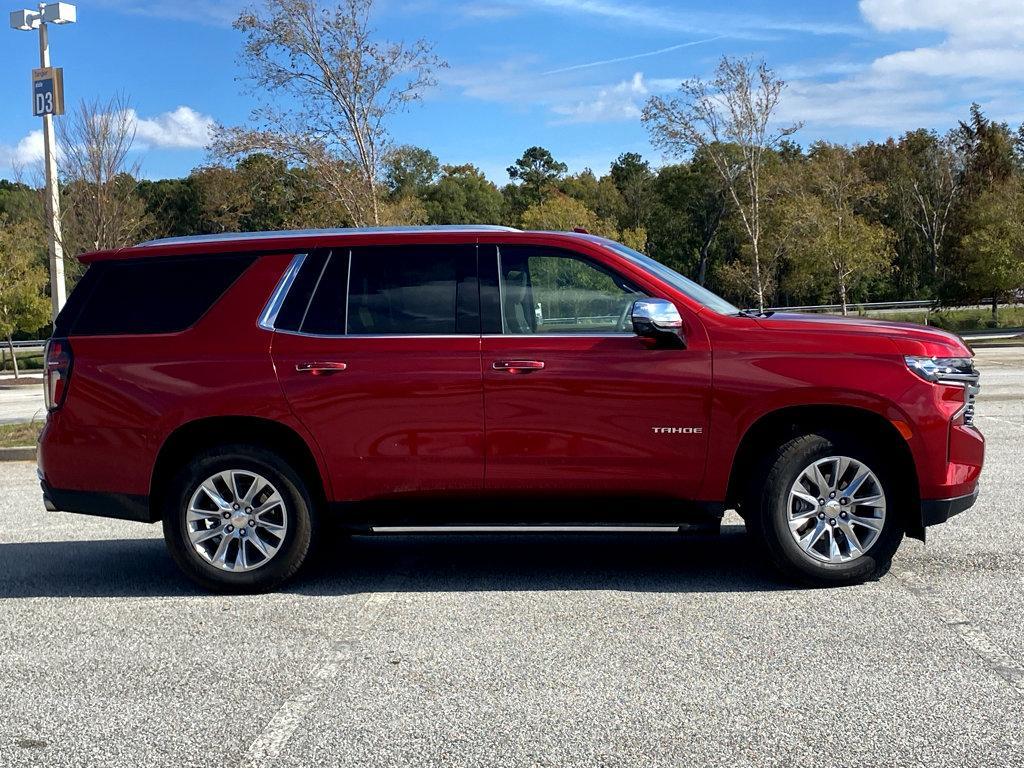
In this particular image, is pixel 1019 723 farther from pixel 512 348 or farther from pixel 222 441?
pixel 222 441

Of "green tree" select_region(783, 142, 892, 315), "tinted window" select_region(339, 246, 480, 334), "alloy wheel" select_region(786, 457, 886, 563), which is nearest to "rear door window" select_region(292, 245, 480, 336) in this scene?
"tinted window" select_region(339, 246, 480, 334)

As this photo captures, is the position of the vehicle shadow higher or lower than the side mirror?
lower

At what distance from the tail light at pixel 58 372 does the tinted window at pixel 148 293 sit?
0.33ft

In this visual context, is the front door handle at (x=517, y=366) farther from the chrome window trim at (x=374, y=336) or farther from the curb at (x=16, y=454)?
the curb at (x=16, y=454)

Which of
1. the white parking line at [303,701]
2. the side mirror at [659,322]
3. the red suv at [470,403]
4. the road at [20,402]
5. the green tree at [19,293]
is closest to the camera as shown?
the white parking line at [303,701]

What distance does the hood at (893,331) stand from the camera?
5664 mm

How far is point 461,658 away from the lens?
15.8 ft

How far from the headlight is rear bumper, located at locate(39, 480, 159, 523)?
421 cm

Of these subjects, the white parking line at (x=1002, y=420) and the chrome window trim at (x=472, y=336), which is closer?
the chrome window trim at (x=472, y=336)

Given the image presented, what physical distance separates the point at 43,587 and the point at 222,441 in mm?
1467

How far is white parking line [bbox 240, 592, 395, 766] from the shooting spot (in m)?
3.79

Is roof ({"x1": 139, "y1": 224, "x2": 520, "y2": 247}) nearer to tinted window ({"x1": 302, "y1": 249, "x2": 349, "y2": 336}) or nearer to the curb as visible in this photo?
tinted window ({"x1": 302, "y1": 249, "x2": 349, "y2": 336})

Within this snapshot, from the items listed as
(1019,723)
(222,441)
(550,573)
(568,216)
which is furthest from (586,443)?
(568,216)

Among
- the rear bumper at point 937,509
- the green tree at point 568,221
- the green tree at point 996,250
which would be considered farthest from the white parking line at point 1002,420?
the green tree at point 568,221
